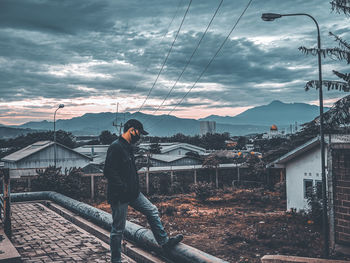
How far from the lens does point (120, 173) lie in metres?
4.98

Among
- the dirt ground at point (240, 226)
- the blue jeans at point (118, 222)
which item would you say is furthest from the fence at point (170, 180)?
the blue jeans at point (118, 222)

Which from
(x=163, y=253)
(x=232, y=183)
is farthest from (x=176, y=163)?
(x=163, y=253)

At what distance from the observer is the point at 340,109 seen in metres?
11.8

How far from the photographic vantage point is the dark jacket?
491 centimetres

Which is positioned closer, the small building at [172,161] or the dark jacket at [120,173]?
the dark jacket at [120,173]

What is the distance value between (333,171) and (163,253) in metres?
5.48

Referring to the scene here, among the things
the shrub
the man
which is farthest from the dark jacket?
the shrub

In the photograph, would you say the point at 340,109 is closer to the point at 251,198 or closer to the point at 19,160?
the point at 251,198

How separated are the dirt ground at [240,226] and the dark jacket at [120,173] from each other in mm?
5680

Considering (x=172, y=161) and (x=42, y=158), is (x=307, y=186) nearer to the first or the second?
(x=172, y=161)

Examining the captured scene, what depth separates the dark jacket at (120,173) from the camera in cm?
491

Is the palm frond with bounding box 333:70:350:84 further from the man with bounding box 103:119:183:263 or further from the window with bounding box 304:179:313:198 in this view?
the man with bounding box 103:119:183:263

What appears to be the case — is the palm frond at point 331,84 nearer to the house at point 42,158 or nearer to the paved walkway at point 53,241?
the paved walkway at point 53,241

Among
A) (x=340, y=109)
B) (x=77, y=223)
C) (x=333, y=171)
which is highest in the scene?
(x=340, y=109)
